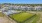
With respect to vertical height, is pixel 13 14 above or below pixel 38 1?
below

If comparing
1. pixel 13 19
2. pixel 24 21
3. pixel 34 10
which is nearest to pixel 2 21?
pixel 13 19

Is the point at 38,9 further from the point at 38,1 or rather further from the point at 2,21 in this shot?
the point at 2,21

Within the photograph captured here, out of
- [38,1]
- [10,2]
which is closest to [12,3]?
[10,2]

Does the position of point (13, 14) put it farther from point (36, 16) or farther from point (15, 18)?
point (36, 16)

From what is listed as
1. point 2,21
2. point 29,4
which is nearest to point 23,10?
point 29,4

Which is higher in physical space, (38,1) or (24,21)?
(38,1)

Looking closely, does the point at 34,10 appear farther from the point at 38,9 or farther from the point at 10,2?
the point at 10,2

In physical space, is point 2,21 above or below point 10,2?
below
